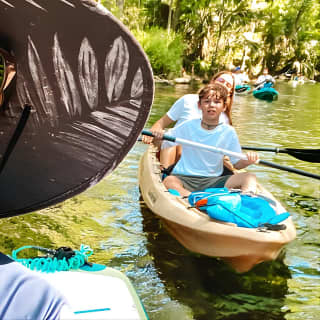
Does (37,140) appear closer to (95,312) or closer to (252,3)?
(95,312)

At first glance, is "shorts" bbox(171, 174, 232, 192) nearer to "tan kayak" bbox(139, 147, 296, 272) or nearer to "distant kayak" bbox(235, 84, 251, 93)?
"tan kayak" bbox(139, 147, 296, 272)

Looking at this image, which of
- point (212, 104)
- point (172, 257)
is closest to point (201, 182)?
point (212, 104)

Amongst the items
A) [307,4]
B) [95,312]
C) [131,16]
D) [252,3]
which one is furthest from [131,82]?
[307,4]

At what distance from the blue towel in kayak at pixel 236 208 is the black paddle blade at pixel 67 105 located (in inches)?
75.3

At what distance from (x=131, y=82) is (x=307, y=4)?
36.1 metres

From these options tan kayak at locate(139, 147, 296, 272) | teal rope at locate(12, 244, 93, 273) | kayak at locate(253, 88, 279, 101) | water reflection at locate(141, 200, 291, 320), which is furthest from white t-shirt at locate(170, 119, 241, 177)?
kayak at locate(253, 88, 279, 101)

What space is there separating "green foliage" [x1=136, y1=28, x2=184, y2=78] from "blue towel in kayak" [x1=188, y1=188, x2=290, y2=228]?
1867cm

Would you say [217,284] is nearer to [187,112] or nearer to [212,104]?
[212,104]

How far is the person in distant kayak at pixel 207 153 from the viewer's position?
14.3ft

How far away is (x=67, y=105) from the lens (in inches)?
64.6

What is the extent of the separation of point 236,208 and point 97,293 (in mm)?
1945

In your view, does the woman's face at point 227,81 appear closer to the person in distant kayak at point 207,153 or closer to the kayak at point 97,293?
the person in distant kayak at point 207,153

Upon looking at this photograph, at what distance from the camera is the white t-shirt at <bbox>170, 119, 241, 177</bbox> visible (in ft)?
14.9

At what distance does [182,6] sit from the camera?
27.4 m
